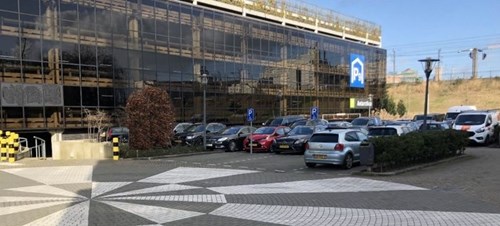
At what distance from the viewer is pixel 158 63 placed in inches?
1652

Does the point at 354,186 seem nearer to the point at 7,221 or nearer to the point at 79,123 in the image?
the point at 7,221

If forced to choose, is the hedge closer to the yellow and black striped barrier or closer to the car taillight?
the car taillight

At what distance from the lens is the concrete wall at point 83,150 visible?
2255 cm

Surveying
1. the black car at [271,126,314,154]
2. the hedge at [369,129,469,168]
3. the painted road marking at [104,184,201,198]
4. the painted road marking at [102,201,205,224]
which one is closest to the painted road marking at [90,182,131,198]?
the painted road marking at [104,184,201,198]

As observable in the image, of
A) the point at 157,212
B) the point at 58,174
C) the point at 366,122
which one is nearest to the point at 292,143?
the point at 58,174

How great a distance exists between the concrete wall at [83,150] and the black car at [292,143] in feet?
27.1

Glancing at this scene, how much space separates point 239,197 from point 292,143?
41.5ft

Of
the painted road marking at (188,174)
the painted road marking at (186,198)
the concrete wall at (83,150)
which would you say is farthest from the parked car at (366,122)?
the painted road marking at (186,198)

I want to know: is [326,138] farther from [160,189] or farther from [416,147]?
[160,189]

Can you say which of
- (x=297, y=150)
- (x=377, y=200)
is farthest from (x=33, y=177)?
(x=297, y=150)

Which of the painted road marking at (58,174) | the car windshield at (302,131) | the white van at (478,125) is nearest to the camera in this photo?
the painted road marking at (58,174)

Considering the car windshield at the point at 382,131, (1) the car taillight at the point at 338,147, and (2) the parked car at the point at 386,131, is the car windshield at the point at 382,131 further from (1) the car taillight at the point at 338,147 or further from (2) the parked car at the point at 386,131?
(1) the car taillight at the point at 338,147

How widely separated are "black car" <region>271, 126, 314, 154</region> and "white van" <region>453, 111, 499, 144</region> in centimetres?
890

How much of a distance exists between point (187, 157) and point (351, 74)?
5112 centimetres
